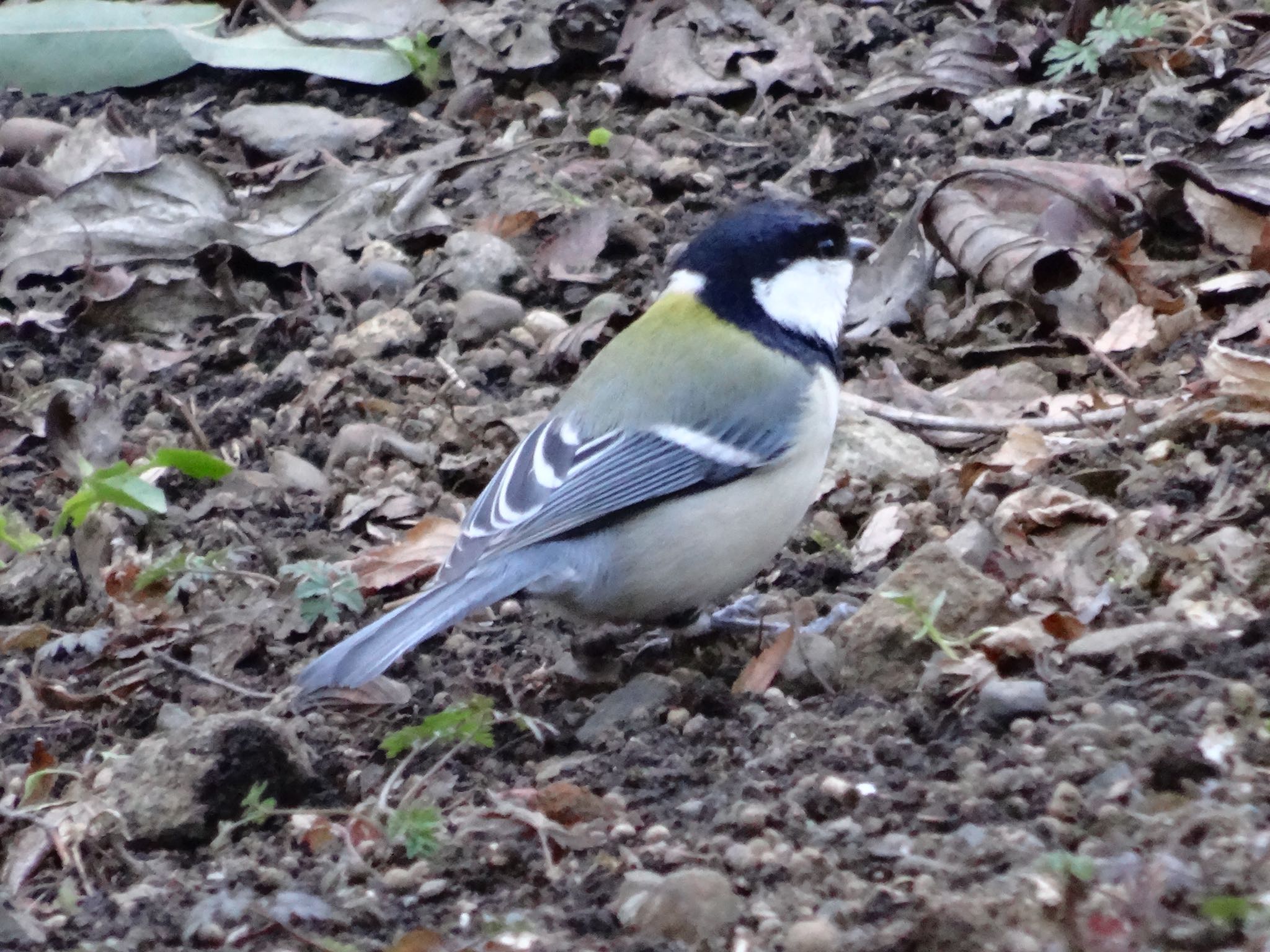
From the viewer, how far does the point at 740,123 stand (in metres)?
5.54

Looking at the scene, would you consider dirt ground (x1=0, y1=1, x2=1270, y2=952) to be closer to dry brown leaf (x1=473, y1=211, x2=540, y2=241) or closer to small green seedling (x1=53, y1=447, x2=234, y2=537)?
dry brown leaf (x1=473, y1=211, x2=540, y2=241)

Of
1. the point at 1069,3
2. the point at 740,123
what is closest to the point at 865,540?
the point at 740,123

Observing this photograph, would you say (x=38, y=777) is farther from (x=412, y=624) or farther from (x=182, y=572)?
(x=182, y=572)

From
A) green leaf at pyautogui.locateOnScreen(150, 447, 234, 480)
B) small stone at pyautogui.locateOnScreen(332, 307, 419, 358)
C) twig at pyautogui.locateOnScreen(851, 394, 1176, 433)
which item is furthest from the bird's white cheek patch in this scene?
small stone at pyautogui.locateOnScreen(332, 307, 419, 358)

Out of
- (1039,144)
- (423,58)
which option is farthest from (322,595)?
(423,58)

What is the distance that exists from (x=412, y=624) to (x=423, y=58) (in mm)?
3674

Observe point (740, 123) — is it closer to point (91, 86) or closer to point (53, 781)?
point (91, 86)

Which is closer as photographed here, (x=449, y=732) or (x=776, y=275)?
(x=449, y=732)

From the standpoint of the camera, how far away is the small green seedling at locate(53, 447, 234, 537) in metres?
3.65

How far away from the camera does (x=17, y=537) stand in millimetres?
4027

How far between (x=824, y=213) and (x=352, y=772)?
168 cm

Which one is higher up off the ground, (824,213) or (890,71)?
(824,213)

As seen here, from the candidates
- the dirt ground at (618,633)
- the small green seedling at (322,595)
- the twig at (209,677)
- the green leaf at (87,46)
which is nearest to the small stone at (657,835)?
the dirt ground at (618,633)

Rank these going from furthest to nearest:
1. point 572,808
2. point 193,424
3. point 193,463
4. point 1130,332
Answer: point 193,424
point 1130,332
point 193,463
point 572,808
